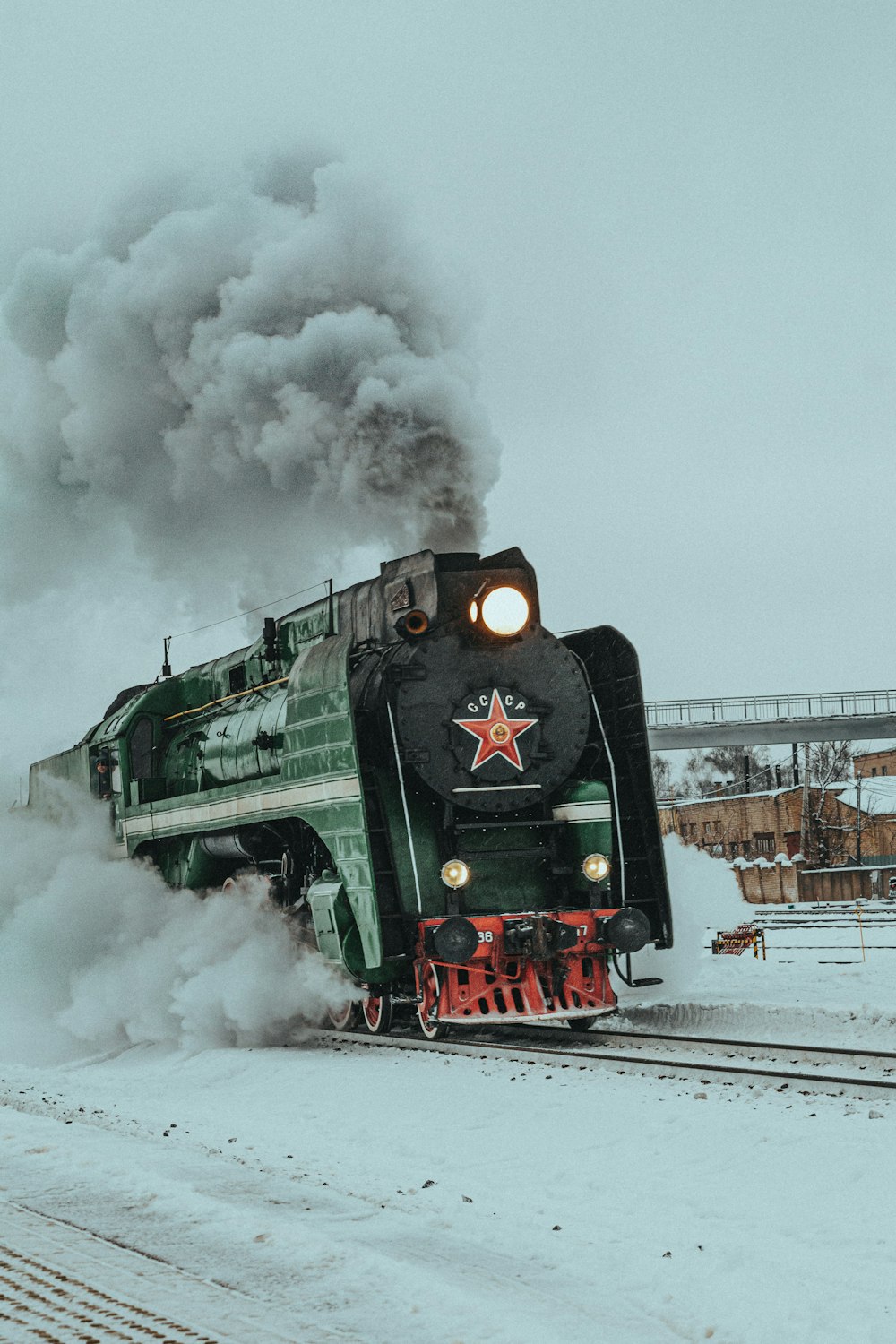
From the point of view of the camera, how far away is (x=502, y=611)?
32.2 ft

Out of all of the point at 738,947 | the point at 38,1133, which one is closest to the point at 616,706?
the point at 38,1133

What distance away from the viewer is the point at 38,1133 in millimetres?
6812

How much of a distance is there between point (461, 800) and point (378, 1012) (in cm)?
210

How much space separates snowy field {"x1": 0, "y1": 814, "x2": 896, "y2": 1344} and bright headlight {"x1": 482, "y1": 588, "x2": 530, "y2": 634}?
3.09 meters

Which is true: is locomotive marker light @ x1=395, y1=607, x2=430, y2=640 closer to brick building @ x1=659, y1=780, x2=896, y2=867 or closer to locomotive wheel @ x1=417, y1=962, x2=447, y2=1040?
locomotive wheel @ x1=417, y1=962, x2=447, y2=1040

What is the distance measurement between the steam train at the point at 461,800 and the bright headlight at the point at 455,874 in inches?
0.5

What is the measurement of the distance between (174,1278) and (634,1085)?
13.1 feet

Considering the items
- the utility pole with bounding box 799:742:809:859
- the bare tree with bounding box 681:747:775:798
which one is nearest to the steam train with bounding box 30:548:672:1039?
the utility pole with bounding box 799:742:809:859

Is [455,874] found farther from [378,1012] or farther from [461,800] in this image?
[378,1012]

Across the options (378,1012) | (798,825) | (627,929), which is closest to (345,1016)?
(378,1012)

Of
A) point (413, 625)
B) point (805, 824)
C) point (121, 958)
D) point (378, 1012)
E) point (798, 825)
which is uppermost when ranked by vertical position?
point (413, 625)

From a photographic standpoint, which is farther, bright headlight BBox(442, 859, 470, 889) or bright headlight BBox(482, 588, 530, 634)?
bright headlight BBox(482, 588, 530, 634)

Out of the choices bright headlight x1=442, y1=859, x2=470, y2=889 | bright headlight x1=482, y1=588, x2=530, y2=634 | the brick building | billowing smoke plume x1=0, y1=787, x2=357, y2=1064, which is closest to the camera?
bright headlight x1=442, y1=859, x2=470, y2=889

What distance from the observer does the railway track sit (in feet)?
24.7
